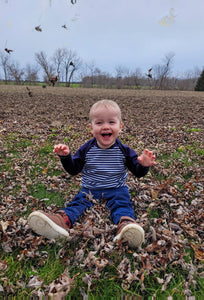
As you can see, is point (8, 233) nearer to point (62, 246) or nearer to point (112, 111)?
point (62, 246)

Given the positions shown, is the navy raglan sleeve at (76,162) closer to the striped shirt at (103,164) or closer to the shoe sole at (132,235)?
the striped shirt at (103,164)

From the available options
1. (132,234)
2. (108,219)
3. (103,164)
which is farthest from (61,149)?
(132,234)

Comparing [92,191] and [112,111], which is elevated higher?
[112,111]

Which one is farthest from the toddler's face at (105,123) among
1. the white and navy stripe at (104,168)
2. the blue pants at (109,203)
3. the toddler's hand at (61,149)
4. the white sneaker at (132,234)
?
the white sneaker at (132,234)

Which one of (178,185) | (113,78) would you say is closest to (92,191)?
(178,185)

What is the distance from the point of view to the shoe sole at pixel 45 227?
2715mm

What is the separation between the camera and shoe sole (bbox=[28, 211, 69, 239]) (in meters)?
2.71

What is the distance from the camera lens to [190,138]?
812cm

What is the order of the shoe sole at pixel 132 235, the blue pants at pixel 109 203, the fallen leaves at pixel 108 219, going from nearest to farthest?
the fallen leaves at pixel 108 219, the shoe sole at pixel 132 235, the blue pants at pixel 109 203

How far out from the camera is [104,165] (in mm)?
3557

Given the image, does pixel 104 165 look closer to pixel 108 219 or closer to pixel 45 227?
pixel 108 219

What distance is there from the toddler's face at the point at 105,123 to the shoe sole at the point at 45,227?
4.80 feet

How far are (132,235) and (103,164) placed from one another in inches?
51.0

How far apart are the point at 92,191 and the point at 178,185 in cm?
205
